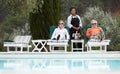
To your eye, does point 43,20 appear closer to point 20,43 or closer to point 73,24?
point 73,24

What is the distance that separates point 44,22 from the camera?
14086 millimetres

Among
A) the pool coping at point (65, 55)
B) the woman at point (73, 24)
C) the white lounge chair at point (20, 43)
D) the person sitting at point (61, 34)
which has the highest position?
the woman at point (73, 24)

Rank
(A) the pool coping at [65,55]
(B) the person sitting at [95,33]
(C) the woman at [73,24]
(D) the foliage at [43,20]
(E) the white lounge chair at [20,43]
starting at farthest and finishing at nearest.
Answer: (D) the foliage at [43,20] < (C) the woman at [73,24] < (E) the white lounge chair at [20,43] < (B) the person sitting at [95,33] < (A) the pool coping at [65,55]

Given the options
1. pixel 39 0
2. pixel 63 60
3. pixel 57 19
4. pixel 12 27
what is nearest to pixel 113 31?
pixel 57 19

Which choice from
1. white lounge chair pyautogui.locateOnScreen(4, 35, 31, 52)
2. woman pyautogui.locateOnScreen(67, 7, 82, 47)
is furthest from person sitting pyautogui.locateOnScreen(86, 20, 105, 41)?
white lounge chair pyautogui.locateOnScreen(4, 35, 31, 52)

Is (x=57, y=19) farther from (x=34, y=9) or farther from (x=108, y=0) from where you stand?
(x=108, y=0)

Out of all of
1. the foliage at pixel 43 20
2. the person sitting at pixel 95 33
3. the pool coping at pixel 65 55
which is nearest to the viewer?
the pool coping at pixel 65 55

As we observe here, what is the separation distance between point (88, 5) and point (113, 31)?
8.30 meters

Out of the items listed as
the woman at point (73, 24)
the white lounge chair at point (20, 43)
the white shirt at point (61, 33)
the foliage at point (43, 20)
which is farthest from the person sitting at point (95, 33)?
the foliage at point (43, 20)

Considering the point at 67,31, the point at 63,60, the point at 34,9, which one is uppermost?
the point at 34,9

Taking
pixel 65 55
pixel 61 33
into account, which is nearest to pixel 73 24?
pixel 61 33

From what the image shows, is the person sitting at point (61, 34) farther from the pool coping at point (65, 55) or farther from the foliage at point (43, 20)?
the foliage at point (43, 20)

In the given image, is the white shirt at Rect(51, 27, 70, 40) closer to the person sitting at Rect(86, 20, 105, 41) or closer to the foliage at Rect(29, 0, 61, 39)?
the person sitting at Rect(86, 20, 105, 41)

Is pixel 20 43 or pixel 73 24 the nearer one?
pixel 20 43
